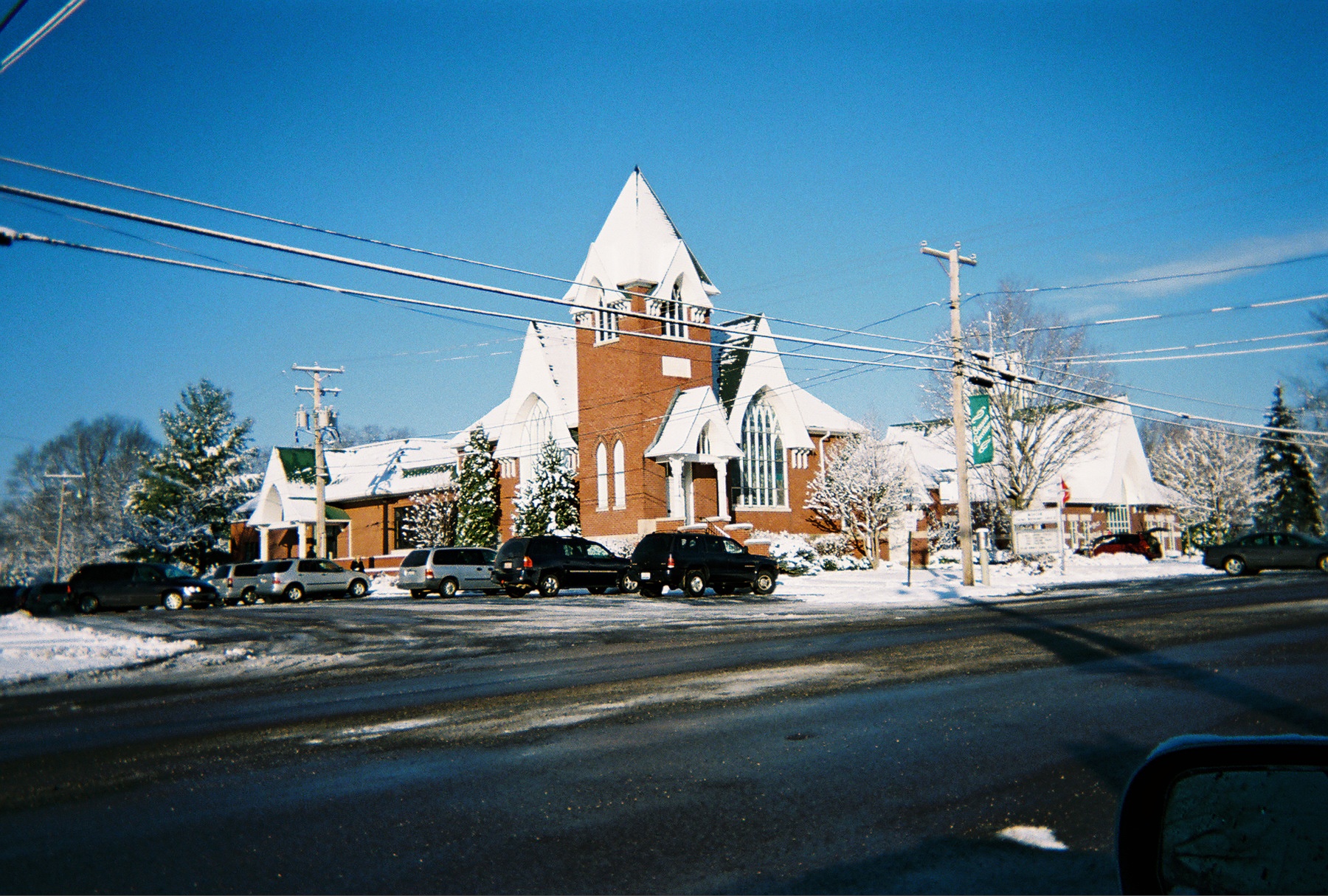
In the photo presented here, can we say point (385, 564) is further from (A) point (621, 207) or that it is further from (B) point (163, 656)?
(B) point (163, 656)

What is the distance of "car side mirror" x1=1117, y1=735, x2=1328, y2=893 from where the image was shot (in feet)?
6.66

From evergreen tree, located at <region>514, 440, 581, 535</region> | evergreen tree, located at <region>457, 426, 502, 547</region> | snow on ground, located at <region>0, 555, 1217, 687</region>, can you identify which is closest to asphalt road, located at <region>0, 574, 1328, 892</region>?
snow on ground, located at <region>0, 555, 1217, 687</region>

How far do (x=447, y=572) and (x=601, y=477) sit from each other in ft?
34.2

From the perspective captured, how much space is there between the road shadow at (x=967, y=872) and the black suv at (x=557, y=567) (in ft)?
87.1

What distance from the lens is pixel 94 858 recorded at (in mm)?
5160

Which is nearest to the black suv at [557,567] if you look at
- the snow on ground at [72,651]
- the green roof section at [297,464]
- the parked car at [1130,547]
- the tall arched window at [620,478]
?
the tall arched window at [620,478]

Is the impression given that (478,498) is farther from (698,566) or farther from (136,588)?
(698,566)

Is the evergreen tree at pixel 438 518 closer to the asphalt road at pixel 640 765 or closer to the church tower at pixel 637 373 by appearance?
the church tower at pixel 637 373

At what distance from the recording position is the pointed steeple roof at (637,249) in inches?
1724

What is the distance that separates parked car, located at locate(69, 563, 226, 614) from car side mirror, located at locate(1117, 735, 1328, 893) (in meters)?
40.4

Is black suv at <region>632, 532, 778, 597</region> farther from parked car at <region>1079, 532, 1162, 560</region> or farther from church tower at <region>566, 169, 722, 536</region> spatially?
parked car at <region>1079, 532, 1162, 560</region>

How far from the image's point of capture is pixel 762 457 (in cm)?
4597

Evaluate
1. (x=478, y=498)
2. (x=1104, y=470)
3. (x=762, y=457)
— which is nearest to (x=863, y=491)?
Answer: (x=762, y=457)

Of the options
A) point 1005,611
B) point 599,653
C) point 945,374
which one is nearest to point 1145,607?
point 1005,611
